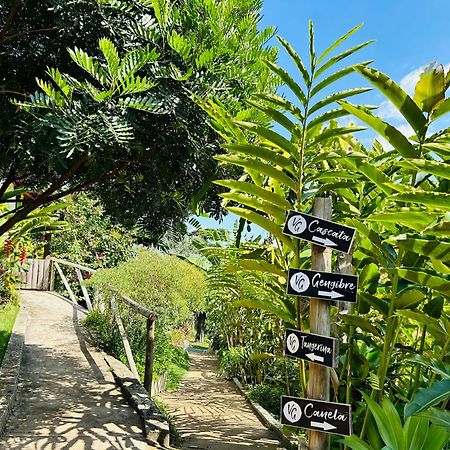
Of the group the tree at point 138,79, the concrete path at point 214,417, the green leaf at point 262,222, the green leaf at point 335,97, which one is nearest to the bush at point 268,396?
the concrete path at point 214,417

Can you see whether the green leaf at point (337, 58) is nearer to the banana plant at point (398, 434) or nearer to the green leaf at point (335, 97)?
the green leaf at point (335, 97)

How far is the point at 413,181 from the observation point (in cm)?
167

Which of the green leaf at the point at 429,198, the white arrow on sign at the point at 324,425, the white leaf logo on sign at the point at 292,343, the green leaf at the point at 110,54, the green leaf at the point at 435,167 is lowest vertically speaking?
the white arrow on sign at the point at 324,425

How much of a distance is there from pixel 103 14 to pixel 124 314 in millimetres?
5062

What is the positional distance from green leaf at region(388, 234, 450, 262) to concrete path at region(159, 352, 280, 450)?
3065 millimetres

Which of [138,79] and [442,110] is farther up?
[138,79]

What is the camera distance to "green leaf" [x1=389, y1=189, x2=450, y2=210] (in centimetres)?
130

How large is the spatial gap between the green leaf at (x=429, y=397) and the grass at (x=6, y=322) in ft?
15.7

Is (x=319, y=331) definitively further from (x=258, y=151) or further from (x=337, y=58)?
(x=337, y=58)

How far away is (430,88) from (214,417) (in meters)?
4.58

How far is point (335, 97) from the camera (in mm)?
1784

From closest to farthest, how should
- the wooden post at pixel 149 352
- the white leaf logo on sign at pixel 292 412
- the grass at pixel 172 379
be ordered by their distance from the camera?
1. the white leaf logo on sign at pixel 292 412
2. the wooden post at pixel 149 352
3. the grass at pixel 172 379

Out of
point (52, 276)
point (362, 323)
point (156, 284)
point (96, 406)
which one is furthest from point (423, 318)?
point (52, 276)

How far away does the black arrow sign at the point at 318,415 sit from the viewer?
5.47 feet
